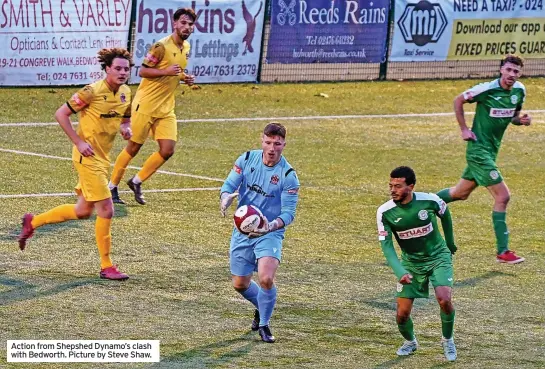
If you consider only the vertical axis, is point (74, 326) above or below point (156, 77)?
below

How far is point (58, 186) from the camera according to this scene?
54.6ft

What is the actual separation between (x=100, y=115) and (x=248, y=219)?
8.73 feet

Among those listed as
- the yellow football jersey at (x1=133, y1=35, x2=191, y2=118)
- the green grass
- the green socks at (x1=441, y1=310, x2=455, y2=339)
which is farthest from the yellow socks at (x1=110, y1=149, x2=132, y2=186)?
the green socks at (x1=441, y1=310, x2=455, y2=339)

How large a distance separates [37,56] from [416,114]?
726 cm

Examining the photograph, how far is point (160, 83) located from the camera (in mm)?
15797

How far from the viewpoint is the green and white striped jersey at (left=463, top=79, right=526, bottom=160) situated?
14.3 meters

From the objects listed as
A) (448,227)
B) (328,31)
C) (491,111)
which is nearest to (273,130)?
(448,227)

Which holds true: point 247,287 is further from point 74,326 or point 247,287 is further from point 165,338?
point 74,326

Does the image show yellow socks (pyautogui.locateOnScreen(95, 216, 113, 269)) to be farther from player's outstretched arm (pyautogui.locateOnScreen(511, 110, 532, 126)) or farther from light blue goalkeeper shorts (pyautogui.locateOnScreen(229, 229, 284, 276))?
player's outstretched arm (pyautogui.locateOnScreen(511, 110, 532, 126))

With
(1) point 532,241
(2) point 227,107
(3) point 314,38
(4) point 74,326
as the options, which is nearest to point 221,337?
(4) point 74,326

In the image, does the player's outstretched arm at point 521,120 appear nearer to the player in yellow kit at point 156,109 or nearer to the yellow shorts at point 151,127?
the player in yellow kit at point 156,109

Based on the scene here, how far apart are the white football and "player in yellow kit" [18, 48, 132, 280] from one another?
2.23 metres

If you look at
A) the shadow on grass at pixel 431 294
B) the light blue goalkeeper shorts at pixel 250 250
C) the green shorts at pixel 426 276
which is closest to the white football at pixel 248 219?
the light blue goalkeeper shorts at pixel 250 250

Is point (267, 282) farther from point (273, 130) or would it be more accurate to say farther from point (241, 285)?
point (273, 130)
